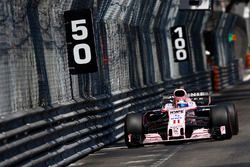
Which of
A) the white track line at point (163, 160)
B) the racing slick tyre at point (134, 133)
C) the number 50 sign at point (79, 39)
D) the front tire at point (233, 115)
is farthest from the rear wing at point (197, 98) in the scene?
the number 50 sign at point (79, 39)

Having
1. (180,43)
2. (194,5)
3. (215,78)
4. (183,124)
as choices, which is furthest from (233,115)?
(215,78)

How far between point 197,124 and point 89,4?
3008 mm

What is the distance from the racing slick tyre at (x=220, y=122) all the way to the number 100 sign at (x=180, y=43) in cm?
1142

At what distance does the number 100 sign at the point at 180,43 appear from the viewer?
29.3 metres

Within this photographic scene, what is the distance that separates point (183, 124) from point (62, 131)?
2709mm

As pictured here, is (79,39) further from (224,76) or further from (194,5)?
(224,76)

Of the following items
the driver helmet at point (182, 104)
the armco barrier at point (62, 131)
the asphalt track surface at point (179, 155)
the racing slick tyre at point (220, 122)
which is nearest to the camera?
the armco barrier at point (62, 131)

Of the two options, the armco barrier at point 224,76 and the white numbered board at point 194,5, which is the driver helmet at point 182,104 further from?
the armco barrier at point 224,76

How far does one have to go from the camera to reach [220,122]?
1759 cm

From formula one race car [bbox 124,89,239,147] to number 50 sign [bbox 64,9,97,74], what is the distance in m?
1.86

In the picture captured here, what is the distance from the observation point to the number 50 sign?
16.6m

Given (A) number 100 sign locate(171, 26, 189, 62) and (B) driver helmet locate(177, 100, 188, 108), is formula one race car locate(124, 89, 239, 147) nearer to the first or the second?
(B) driver helmet locate(177, 100, 188, 108)

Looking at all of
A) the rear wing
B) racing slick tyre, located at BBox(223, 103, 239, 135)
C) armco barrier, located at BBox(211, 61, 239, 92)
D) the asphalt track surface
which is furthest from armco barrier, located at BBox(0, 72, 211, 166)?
armco barrier, located at BBox(211, 61, 239, 92)

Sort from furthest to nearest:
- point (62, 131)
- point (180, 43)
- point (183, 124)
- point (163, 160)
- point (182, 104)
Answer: point (180, 43) → point (182, 104) → point (183, 124) → point (62, 131) → point (163, 160)
